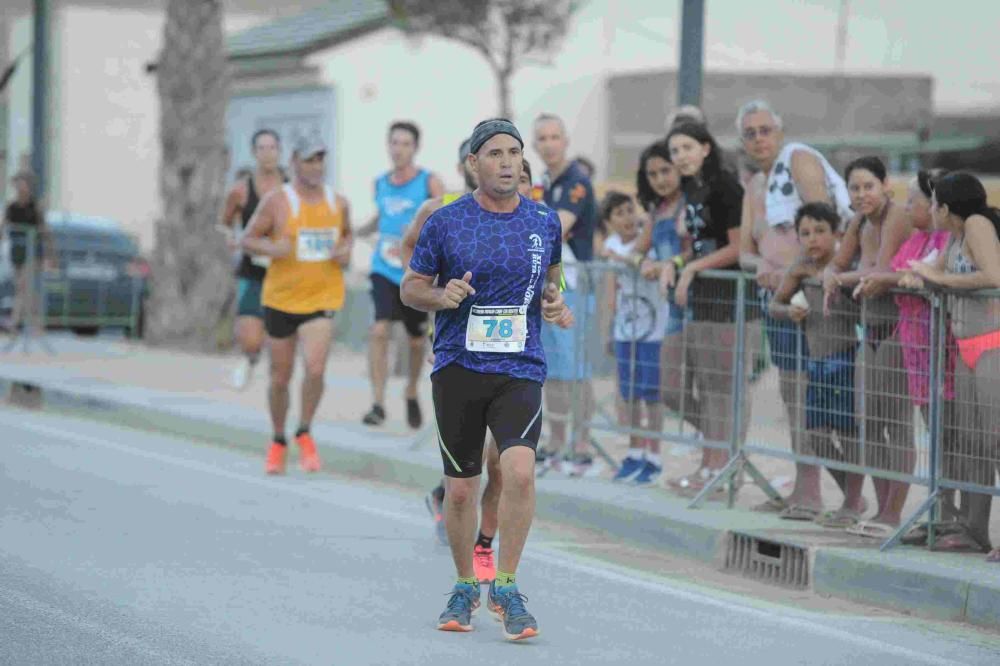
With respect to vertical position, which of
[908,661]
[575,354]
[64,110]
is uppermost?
[64,110]

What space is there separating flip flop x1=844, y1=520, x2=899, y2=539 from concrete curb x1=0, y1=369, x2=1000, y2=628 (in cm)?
28

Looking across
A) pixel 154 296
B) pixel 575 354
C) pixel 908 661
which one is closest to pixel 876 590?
pixel 908 661

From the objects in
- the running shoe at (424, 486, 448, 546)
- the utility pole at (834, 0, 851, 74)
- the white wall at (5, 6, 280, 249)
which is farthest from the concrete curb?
the white wall at (5, 6, 280, 249)

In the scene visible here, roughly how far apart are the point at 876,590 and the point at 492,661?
231cm

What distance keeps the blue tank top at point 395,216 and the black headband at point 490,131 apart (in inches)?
240

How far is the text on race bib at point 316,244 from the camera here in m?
A: 12.0

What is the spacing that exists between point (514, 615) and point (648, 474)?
4.13 m

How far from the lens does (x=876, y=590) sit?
8.44 m

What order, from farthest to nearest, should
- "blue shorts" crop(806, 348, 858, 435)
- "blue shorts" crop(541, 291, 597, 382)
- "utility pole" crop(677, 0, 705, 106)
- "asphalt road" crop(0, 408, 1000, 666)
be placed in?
"utility pole" crop(677, 0, 705, 106)
"blue shorts" crop(541, 291, 597, 382)
"blue shorts" crop(806, 348, 858, 435)
"asphalt road" crop(0, 408, 1000, 666)

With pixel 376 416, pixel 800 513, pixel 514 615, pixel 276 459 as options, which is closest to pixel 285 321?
pixel 276 459

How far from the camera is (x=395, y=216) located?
13570 mm

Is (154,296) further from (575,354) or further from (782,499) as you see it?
(782,499)

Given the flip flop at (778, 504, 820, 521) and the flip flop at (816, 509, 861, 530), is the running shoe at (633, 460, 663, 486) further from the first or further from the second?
the flip flop at (816, 509, 861, 530)

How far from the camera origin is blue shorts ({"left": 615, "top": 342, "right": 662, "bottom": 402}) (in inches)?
436
